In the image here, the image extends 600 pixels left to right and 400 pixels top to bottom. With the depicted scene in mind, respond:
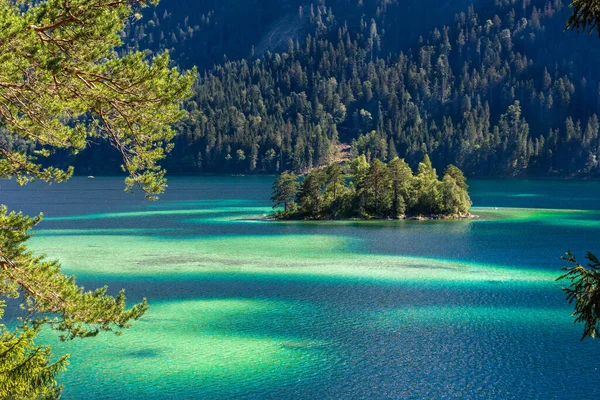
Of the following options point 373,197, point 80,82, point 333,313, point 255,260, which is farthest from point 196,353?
point 373,197

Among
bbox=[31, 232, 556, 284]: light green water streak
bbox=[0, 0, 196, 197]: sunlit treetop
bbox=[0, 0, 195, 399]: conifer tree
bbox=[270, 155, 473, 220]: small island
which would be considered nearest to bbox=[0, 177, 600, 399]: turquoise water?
bbox=[31, 232, 556, 284]: light green water streak

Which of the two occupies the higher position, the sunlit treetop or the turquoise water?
the sunlit treetop

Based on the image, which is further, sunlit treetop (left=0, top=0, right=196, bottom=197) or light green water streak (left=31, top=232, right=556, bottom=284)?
light green water streak (left=31, top=232, right=556, bottom=284)

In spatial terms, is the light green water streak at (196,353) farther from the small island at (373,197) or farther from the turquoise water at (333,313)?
the small island at (373,197)

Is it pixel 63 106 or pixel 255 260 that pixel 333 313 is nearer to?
pixel 255 260

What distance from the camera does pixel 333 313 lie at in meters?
54.4

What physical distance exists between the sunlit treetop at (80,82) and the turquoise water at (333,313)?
64.9 feet

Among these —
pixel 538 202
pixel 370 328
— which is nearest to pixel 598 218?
pixel 538 202

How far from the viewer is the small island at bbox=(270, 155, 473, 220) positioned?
129m

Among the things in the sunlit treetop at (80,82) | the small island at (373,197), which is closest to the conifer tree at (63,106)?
the sunlit treetop at (80,82)

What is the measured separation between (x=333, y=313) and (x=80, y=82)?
38.6 m

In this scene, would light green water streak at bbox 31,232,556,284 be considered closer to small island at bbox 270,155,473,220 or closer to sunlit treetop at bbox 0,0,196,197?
small island at bbox 270,155,473,220

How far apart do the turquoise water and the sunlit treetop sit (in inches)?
779

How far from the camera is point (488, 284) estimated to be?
6644cm
